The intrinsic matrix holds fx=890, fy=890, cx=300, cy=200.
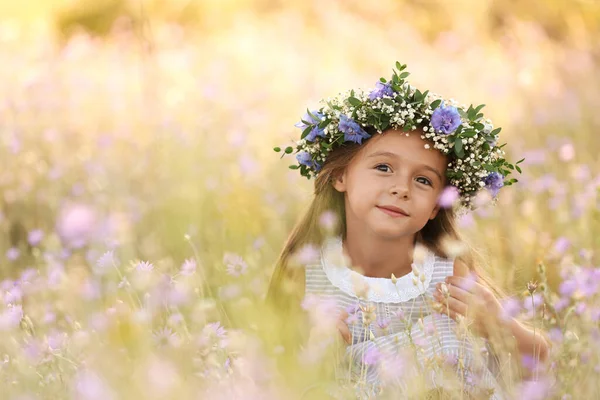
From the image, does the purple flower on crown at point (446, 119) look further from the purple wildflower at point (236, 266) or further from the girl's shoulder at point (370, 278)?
the purple wildflower at point (236, 266)

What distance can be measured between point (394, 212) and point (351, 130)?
0.92 ft

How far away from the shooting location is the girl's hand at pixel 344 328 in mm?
2459

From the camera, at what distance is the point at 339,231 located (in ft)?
9.39

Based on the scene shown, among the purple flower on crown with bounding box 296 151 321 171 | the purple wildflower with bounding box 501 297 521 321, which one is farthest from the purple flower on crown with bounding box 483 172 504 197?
the purple flower on crown with bounding box 296 151 321 171

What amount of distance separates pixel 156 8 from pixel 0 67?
4.75m

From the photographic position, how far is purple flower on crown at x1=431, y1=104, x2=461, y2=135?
8.40 ft

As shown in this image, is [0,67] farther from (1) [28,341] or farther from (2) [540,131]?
(1) [28,341]

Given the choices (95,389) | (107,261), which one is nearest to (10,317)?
(107,261)

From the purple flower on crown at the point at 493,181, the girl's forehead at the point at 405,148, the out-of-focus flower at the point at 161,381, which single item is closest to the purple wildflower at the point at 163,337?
the out-of-focus flower at the point at 161,381

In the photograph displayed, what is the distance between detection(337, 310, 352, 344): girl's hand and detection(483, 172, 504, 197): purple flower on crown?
1.98 ft

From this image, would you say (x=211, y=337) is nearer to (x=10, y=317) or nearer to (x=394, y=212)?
(x=10, y=317)

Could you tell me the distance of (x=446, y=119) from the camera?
2.57 meters

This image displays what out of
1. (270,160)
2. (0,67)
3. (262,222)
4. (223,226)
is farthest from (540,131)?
(0,67)

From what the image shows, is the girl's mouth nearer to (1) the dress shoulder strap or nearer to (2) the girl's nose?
(2) the girl's nose
